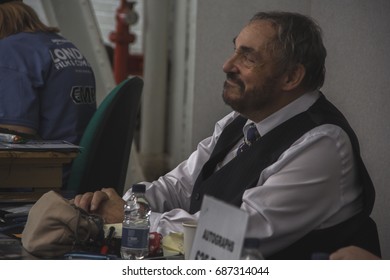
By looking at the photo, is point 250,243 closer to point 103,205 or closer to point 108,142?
point 103,205

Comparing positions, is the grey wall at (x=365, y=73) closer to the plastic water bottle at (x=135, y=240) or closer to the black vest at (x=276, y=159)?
the black vest at (x=276, y=159)

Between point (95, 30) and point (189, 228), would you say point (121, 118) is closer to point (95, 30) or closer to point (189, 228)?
point (189, 228)

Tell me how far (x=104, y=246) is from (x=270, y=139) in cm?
55

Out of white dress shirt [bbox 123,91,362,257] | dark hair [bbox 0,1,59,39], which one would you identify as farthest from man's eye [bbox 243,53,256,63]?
dark hair [bbox 0,1,59,39]

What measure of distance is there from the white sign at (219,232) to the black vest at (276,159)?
21.0 inches

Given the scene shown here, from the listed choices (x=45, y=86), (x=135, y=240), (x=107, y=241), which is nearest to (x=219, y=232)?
(x=135, y=240)

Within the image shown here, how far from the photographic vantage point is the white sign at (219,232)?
1.19 meters

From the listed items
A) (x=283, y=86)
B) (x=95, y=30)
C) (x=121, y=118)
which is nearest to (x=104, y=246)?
(x=283, y=86)

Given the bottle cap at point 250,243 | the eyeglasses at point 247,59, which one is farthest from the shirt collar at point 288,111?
the bottle cap at point 250,243

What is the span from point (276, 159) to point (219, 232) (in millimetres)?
697

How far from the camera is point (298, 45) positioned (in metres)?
2.04

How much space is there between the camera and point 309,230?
1826 millimetres

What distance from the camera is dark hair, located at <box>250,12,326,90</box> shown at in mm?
2039

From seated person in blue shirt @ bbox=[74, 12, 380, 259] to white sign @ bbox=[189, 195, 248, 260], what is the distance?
17.2 inches
